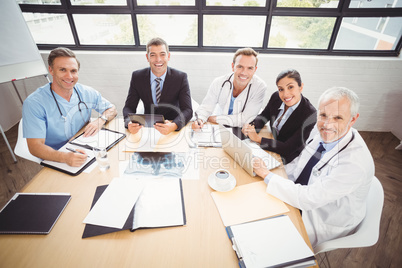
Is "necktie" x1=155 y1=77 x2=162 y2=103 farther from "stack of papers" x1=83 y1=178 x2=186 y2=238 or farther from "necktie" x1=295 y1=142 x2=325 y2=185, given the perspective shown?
"necktie" x1=295 y1=142 x2=325 y2=185

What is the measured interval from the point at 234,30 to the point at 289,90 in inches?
71.7

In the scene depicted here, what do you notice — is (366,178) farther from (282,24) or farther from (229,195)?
(282,24)

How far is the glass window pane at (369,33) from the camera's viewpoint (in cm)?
288

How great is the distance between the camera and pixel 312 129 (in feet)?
5.19

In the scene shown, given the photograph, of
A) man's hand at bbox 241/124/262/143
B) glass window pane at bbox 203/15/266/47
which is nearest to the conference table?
man's hand at bbox 241/124/262/143

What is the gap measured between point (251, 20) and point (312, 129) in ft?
7.06

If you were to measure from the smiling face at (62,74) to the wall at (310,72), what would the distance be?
61.0 inches

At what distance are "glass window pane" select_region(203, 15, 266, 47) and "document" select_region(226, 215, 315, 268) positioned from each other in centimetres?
282

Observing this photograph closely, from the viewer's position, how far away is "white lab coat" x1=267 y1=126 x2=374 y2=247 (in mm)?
1037

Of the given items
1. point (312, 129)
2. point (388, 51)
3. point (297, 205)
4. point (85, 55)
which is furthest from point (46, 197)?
point (388, 51)

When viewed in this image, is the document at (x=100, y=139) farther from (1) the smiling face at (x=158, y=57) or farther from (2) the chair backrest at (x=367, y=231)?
(2) the chair backrest at (x=367, y=231)

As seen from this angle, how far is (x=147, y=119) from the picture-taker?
157 centimetres

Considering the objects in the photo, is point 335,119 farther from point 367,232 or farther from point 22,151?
point 22,151

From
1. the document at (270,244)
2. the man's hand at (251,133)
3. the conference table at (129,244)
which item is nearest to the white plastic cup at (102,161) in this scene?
the conference table at (129,244)
